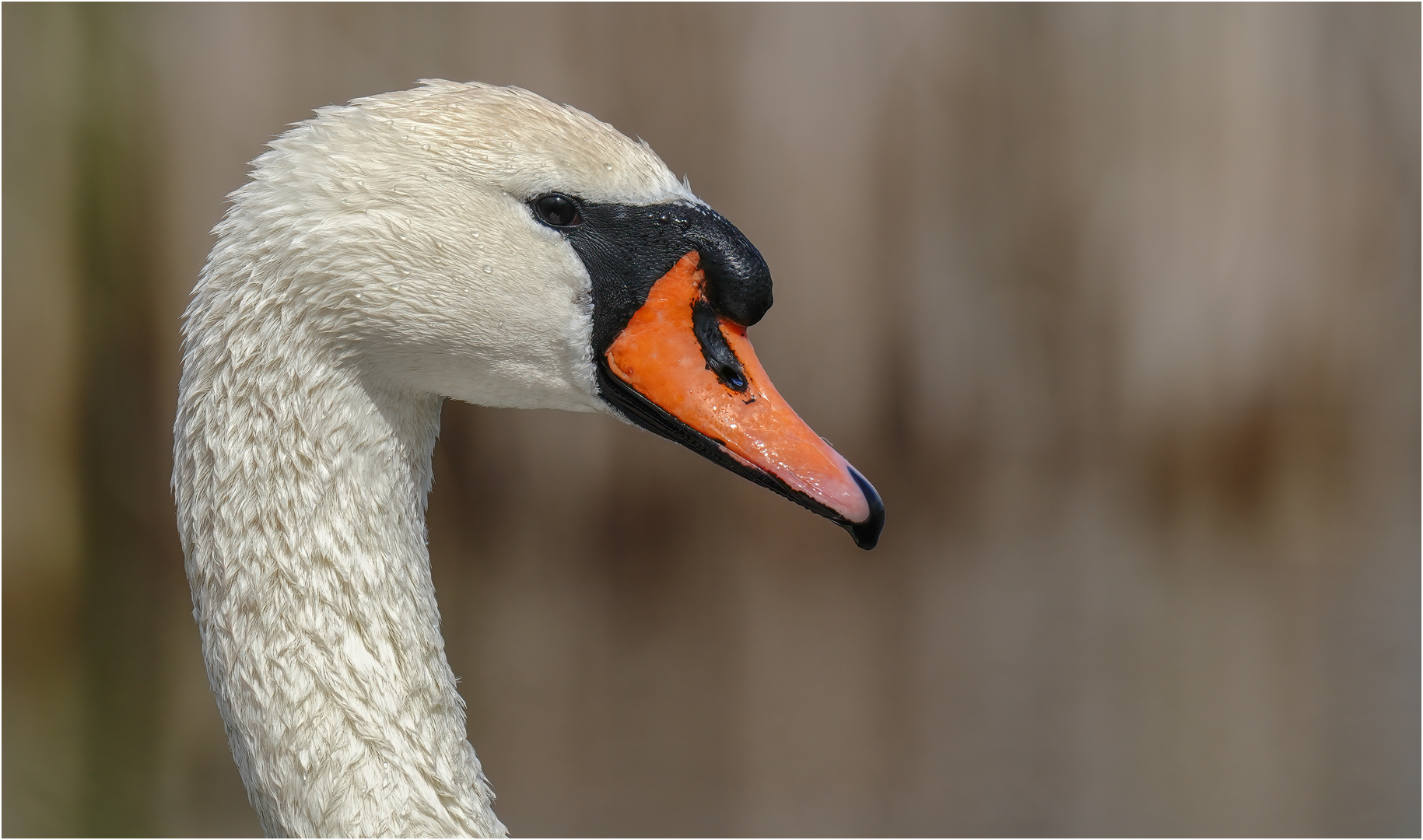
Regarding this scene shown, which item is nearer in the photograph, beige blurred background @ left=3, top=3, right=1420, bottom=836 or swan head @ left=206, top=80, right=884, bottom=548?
swan head @ left=206, top=80, right=884, bottom=548

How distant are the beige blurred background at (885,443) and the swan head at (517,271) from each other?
8.23 ft

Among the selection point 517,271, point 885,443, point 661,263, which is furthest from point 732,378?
point 885,443

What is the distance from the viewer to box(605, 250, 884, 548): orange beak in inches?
63.4

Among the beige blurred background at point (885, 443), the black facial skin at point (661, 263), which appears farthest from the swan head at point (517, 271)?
the beige blurred background at point (885, 443)

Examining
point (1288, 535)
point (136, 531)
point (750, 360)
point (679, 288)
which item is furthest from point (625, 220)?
point (1288, 535)

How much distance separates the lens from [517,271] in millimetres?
1646

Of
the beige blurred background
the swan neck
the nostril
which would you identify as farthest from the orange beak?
the beige blurred background

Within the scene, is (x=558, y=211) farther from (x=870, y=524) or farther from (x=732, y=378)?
(x=870, y=524)

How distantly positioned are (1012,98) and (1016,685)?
2.64 m

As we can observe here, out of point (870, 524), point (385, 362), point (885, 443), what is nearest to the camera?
point (870, 524)

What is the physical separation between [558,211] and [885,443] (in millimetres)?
4182

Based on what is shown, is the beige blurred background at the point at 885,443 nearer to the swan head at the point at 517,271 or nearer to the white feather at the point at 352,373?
the white feather at the point at 352,373

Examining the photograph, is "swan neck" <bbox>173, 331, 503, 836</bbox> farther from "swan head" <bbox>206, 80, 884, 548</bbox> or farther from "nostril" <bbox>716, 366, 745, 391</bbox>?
"nostril" <bbox>716, 366, 745, 391</bbox>

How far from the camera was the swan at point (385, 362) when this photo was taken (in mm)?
1578
